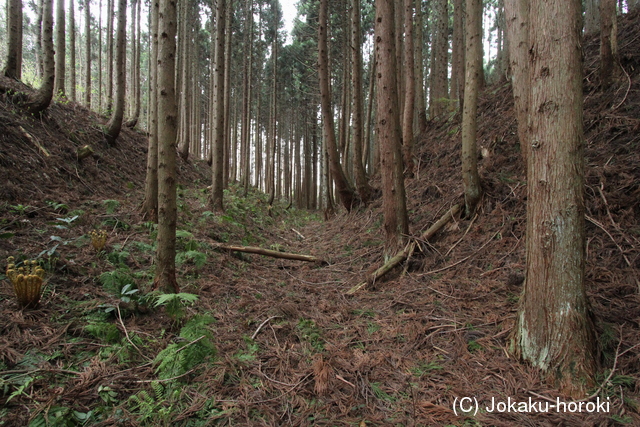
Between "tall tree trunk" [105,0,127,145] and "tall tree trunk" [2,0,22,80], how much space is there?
1.79 meters

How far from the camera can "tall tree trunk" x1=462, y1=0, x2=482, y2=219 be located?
493cm

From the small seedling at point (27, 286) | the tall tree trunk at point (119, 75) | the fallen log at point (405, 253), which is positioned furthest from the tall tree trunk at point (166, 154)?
the tall tree trunk at point (119, 75)

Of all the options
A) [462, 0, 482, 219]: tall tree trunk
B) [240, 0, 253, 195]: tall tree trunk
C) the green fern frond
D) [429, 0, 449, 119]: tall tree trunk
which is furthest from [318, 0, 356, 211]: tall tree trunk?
[240, 0, 253, 195]: tall tree trunk

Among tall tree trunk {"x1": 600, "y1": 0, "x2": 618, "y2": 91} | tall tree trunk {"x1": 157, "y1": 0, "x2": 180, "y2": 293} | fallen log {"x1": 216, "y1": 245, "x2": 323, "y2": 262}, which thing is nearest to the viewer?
tall tree trunk {"x1": 157, "y1": 0, "x2": 180, "y2": 293}

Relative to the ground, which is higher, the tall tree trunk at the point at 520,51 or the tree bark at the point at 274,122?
the tree bark at the point at 274,122

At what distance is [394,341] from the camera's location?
3.03 metres

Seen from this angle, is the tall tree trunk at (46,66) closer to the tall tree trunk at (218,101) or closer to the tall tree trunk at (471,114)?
the tall tree trunk at (218,101)

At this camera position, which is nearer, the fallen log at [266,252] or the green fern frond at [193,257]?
the green fern frond at [193,257]

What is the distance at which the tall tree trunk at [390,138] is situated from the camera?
4.94m

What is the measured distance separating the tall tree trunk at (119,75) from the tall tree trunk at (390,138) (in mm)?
6133

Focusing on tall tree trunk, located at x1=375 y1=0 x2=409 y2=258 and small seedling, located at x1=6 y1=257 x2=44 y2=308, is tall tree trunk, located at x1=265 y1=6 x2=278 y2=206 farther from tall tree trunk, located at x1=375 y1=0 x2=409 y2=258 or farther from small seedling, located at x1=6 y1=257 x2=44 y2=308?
small seedling, located at x1=6 y1=257 x2=44 y2=308

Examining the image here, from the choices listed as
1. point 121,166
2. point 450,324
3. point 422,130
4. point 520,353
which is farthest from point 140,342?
point 422,130

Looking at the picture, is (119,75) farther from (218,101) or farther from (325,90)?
(325,90)

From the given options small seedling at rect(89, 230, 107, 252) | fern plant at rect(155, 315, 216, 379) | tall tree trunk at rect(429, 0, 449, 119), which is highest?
tall tree trunk at rect(429, 0, 449, 119)
